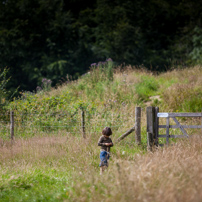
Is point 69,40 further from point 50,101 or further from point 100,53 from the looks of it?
point 50,101

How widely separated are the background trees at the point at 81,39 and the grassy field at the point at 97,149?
7606mm

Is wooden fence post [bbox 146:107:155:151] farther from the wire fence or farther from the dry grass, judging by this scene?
the dry grass

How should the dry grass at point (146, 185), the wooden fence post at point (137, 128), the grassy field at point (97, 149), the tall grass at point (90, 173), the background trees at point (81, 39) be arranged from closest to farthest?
1. the dry grass at point (146, 185)
2. the tall grass at point (90, 173)
3. the grassy field at point (97, 149)
4. the wooden fence post at point (137, 128)
5. the background trees at point (81, 39)

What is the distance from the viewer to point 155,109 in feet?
28.5

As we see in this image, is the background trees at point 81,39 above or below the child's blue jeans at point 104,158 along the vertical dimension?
above

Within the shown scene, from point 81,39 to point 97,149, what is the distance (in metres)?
17.4

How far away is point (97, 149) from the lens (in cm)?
784

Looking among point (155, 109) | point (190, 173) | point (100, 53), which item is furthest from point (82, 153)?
point (100, 53)

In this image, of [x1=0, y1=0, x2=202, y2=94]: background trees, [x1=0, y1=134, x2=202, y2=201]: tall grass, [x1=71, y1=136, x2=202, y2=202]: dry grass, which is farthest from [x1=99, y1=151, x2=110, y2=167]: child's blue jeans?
[x1=0, y1=0, x2=202, y2=94]: background trees

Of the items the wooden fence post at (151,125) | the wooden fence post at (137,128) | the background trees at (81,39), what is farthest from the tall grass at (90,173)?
the background trees at (81,39)

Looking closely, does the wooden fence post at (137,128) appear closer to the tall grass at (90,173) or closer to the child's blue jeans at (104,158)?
the tall grass at (90,173)

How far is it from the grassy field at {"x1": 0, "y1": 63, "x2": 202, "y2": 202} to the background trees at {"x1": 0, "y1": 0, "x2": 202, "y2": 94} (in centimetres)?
761

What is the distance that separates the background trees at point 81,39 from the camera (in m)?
22.7

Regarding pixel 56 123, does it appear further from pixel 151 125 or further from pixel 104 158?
pixel 104 158
